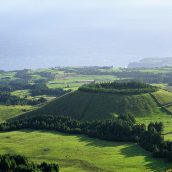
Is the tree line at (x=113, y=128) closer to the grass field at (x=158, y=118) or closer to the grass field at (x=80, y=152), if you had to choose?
the grass field at (x=80, y=152)

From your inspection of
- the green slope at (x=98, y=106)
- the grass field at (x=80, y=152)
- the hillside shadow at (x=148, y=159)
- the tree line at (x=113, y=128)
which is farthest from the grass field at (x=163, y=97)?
the hillside shadow at (x=148, y=159)

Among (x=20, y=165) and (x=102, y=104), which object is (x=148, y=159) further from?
(x=102, y=104)

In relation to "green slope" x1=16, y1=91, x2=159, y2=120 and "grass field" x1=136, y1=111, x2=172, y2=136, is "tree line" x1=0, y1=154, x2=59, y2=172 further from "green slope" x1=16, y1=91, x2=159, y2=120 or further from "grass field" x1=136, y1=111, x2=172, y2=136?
"green slope" x1=16, y1=91, x2=159, y2=120

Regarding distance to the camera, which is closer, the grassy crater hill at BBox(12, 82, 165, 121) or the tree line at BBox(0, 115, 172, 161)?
the tree line at BBox(0, 115, 172, 161)

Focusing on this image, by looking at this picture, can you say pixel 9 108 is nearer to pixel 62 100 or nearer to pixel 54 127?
→ pixel 62 100

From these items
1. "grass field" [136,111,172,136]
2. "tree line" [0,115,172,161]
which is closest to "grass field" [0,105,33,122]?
"tree line" [0,115,172,161]

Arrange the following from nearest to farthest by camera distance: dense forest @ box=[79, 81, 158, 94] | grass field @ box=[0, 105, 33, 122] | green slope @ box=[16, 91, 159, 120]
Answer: green slope @ box=[16, 91, 159, 120] < dense forest @ box=[79, 81, 158, 94] < grass field @ box=[0, 105, 33, 122]

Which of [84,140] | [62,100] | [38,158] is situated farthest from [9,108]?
[38,158]
